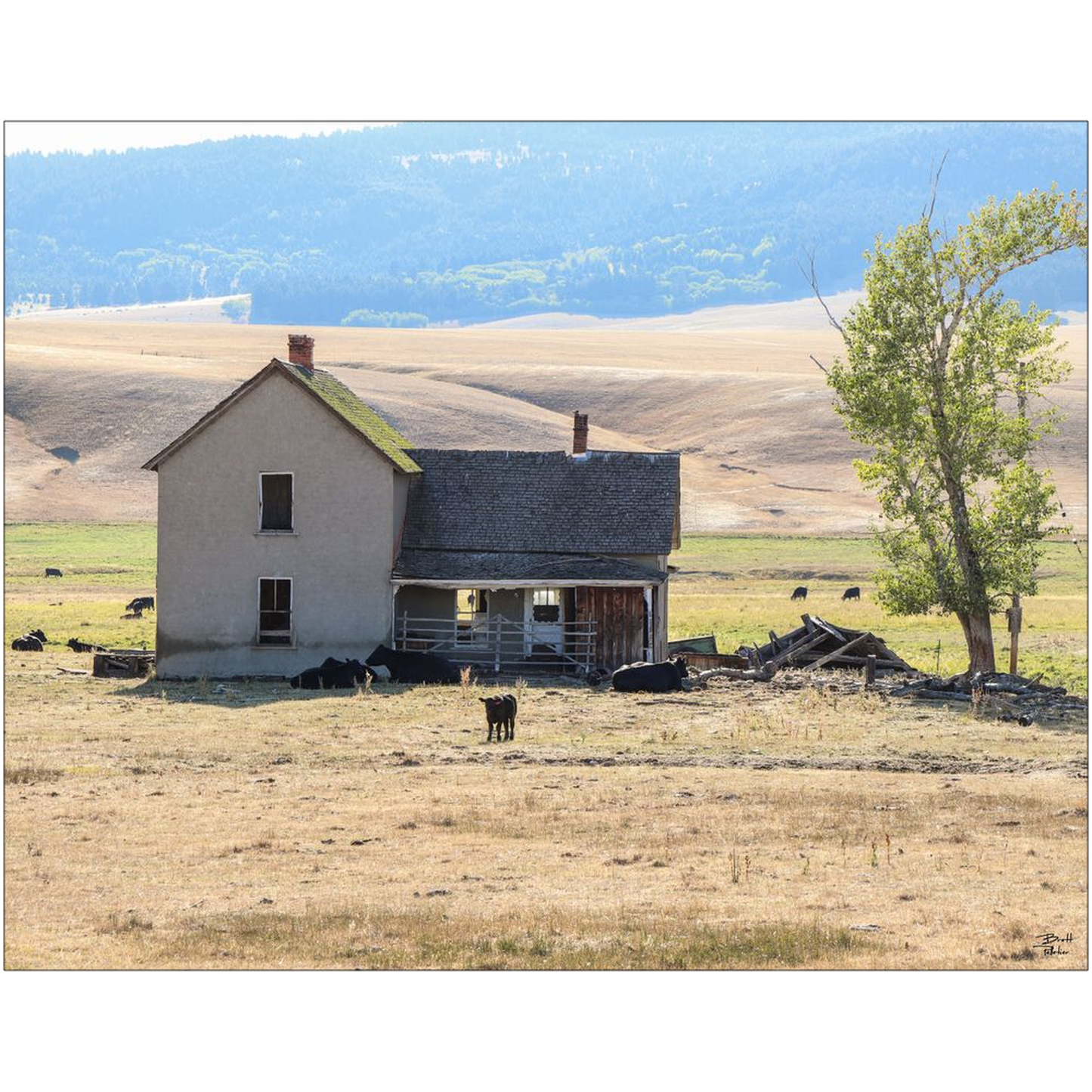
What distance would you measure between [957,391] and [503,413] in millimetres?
105243

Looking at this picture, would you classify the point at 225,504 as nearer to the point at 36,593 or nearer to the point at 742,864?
the point at 742,864

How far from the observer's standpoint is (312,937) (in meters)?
13.7

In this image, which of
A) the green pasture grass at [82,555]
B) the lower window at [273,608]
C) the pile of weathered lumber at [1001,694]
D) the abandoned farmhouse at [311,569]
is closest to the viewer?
the pile of weathered lumber at [1001,694]

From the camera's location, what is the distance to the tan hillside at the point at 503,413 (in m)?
111

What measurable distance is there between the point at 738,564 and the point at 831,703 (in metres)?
49.5

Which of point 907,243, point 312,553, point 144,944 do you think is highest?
point 907,243

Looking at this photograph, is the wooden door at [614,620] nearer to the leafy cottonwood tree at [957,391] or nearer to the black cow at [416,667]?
the black cow at [416,667]

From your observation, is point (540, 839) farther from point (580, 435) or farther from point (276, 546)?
point (580, 435)

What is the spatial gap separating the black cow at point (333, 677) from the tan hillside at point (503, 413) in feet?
200

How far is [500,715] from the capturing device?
2641 centimetres

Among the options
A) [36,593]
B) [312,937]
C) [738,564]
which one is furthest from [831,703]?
[738,564]
